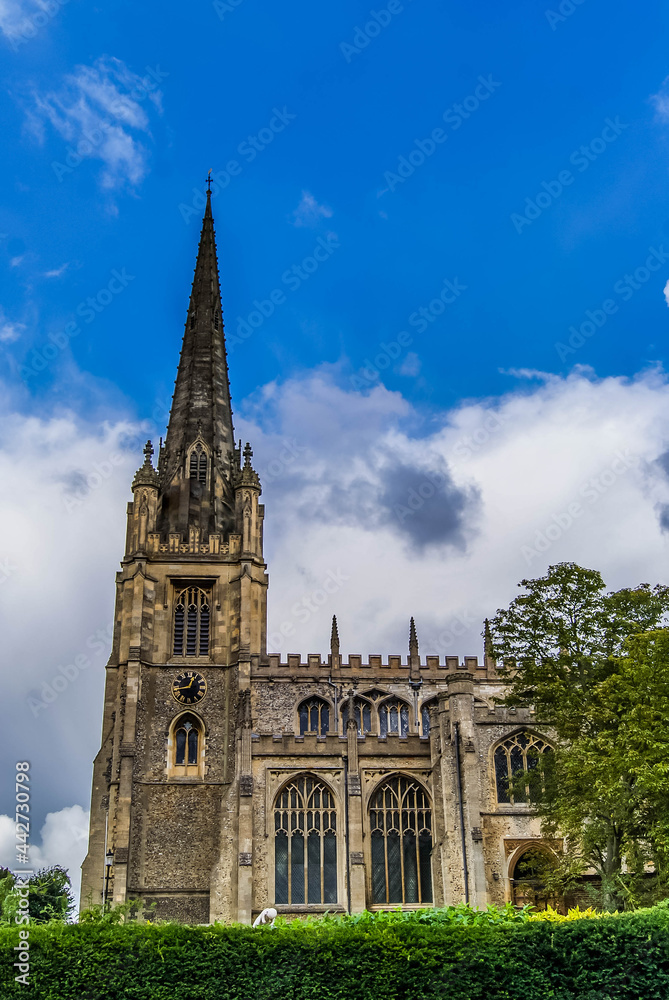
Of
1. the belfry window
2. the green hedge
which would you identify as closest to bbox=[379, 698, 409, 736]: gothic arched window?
the belfry window

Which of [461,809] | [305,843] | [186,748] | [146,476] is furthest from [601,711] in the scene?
[146,476]

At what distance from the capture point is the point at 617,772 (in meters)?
26.5

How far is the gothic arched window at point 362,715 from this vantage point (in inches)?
1778

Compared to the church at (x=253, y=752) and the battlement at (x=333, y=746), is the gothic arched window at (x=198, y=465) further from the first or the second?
the battlement at (x=333, y=746)

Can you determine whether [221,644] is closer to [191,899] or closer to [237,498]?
[237,498]

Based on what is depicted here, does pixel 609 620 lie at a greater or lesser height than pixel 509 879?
greater

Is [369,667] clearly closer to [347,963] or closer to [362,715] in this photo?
[362,715]

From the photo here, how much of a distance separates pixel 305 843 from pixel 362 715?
937cm

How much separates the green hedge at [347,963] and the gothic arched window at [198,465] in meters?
34.6

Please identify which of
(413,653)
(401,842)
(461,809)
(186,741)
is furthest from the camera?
(413,653)

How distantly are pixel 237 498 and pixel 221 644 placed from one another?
7.66m

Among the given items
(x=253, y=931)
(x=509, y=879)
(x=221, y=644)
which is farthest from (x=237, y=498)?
(x=253, y=931)

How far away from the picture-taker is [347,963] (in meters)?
16.4

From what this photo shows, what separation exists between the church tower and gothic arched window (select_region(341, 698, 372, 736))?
4692 millimetres
